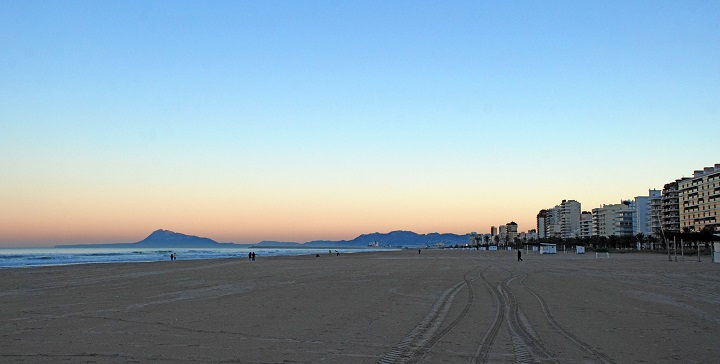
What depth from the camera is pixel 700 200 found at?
12450cm

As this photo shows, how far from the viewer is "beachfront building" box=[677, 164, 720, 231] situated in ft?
387

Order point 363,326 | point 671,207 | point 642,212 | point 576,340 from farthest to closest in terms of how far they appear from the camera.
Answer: point 642,212 → point 671,207 → point 363,326 → point 576,340

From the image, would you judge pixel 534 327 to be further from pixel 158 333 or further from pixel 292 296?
pixel 292 296

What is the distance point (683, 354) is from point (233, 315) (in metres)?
9.13

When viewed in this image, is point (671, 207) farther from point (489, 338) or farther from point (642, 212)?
point (489, 338)

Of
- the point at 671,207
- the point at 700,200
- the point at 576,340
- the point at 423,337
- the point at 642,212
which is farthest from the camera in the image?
the point at 642,212

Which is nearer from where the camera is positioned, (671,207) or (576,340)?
(576,340)

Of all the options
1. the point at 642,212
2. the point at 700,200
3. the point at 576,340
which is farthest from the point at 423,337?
the point at 642,212

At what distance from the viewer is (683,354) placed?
29.1 ft

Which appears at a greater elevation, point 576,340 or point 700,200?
point 700,200

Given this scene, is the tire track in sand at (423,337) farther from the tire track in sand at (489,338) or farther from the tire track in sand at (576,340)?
the tire track in sand at (576,340)

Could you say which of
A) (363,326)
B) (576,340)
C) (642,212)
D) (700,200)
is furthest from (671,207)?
(363,326)

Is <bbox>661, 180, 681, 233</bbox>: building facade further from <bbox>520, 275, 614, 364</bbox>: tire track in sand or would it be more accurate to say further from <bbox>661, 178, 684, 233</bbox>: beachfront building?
<bbox>520, 275, 614, 364</bbox>: tire track in sand

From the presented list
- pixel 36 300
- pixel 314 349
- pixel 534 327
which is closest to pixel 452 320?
pixel 534 327
